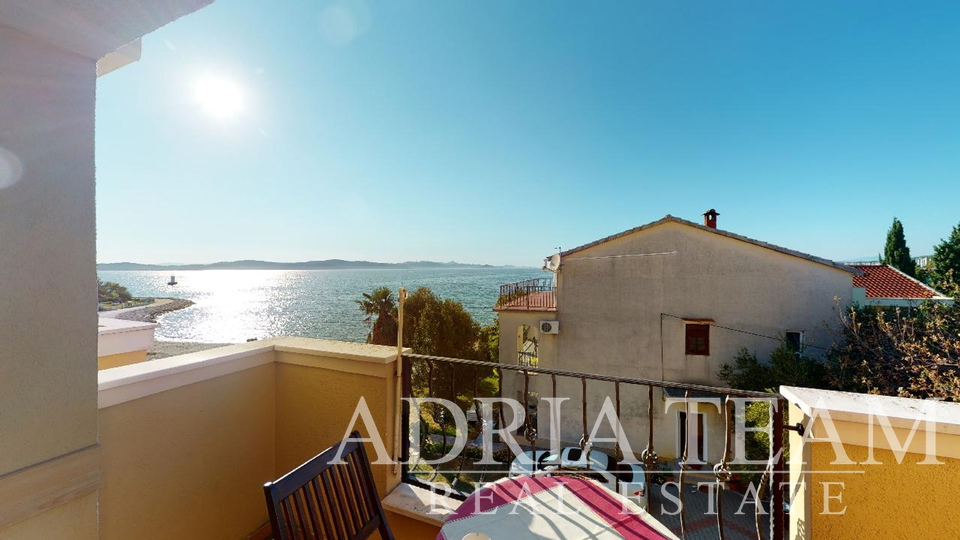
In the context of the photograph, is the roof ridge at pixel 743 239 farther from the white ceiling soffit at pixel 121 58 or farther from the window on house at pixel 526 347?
the white ceiling soffit at pixel 121 58

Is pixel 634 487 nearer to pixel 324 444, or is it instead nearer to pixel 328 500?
pixel 324 444

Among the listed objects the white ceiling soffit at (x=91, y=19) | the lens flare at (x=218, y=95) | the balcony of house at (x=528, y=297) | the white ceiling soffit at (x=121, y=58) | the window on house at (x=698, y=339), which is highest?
the lens flare at (x=218, y=95)

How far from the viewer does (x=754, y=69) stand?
36.3 feet

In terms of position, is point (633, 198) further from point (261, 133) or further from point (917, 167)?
point (261, 133)

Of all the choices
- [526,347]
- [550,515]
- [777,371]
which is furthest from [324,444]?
[526,347]

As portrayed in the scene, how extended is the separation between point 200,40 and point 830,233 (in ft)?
84.7

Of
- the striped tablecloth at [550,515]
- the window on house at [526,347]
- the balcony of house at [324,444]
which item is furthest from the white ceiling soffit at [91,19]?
the window on house at [526,347]

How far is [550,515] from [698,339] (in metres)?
11.4

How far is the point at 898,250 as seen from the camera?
1881cm

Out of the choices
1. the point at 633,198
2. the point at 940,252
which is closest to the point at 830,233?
the point at 940,252

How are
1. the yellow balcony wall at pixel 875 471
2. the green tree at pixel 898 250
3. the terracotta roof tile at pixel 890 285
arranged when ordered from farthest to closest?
1. the green tree at pixel 898 250
2. the terracotta roof tile at pixel 890 285
3. the yellow balcony wall at pixel 875 471

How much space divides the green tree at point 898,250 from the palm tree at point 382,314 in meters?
26.9

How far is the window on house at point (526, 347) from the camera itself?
1366 centimetres

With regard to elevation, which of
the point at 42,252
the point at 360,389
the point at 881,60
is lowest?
the point at 360,389
